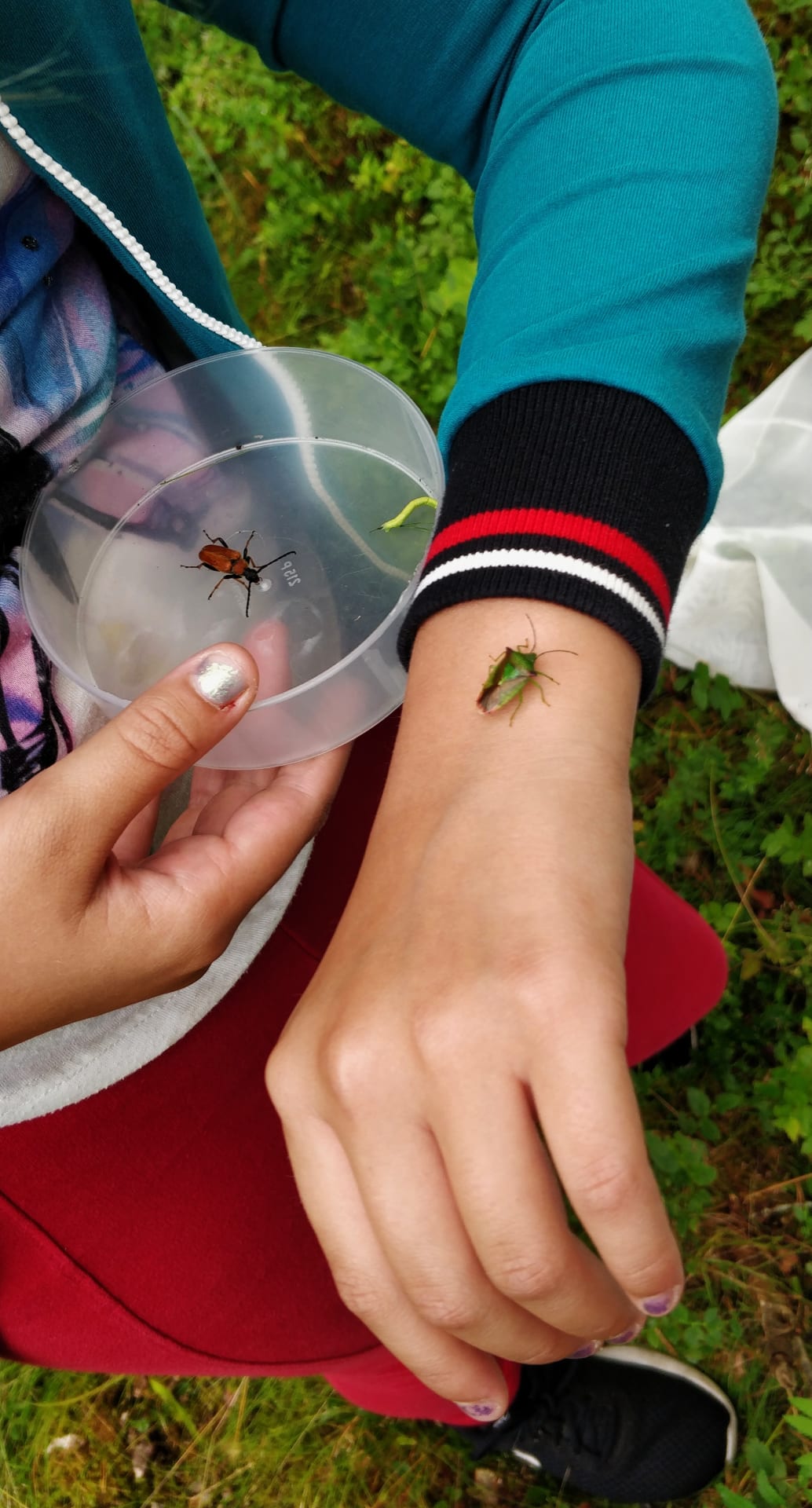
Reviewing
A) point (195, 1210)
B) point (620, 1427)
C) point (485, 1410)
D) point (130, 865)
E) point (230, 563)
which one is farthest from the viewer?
point (620, 1427)

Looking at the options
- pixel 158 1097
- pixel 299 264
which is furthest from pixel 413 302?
pixel 158 1097

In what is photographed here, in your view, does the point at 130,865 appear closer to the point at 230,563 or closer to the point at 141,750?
the point at 141,750

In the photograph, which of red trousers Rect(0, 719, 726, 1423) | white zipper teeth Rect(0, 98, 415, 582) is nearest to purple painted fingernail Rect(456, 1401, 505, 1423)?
red trousers Rect(0, 719, 726, 1423)

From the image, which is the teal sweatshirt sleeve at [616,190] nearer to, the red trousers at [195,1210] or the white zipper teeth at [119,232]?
the white zipper teeth at [119,232]

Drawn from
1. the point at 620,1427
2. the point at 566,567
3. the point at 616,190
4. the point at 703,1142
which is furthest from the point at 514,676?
the point at 620,1427

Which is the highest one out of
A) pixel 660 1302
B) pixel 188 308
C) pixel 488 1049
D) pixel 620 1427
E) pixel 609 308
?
pixel 188 308

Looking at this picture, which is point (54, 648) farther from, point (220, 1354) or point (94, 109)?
point (220, 1354)
